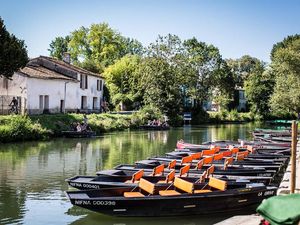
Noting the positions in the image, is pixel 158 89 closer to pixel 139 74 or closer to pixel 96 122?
pixel 139 74

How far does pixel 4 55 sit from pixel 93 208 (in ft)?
90.3

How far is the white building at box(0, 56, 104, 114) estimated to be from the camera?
1864 inches

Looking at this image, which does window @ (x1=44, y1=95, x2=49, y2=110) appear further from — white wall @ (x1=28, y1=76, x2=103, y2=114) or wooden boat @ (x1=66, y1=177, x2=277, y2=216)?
wooden boat @ (x1=66, y1=177, x2=277, y2=216)

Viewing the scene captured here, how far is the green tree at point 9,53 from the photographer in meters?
38.6

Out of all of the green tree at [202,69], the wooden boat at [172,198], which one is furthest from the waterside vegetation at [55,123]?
the wooden boat at [172,198]

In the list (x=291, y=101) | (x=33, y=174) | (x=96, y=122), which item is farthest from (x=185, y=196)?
(x=291, y=101)

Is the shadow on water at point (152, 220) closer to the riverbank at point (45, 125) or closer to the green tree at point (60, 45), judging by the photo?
the riverbank at point (45, 125)

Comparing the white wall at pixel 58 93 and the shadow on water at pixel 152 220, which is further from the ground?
the white wall at pixel 58 93

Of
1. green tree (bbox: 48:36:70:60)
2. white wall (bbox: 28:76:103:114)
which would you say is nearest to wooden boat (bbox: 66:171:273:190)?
white wall (bbox: 28:76:103:114)

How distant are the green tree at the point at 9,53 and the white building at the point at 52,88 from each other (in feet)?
19.6

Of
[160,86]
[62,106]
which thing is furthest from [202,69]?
[62,106]

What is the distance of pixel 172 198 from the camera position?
14.1 metres

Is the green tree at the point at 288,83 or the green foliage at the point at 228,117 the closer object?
the green tree at the point at 288,83

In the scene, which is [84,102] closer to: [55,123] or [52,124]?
[55,123]
